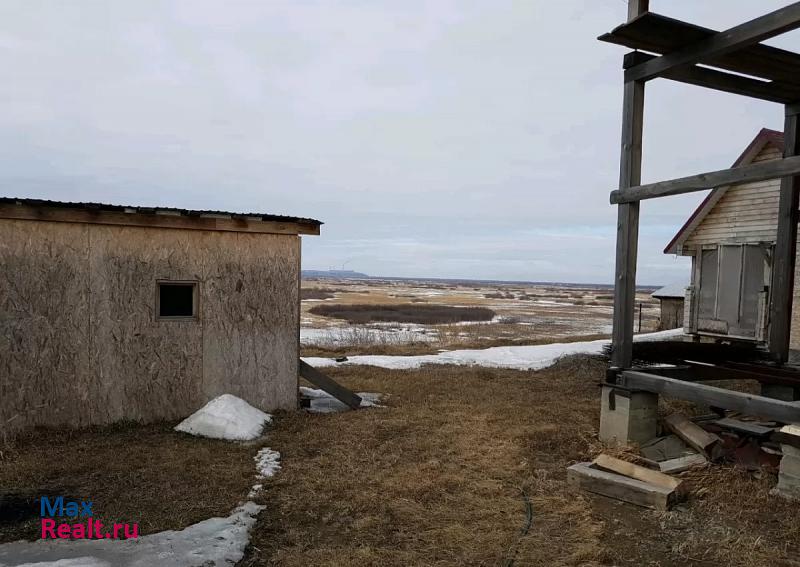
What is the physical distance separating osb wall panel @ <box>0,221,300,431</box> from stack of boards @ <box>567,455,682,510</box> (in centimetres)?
469

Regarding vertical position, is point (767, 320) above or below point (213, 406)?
above

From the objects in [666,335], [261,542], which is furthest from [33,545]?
[666,335]

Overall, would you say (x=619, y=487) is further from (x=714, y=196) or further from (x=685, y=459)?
(x=714, y=196)

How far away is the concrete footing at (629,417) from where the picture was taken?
262 inches

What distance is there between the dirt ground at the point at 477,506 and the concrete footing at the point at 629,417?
0.28 m

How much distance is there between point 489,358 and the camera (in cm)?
1587

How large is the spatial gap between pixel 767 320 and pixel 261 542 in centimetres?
1426

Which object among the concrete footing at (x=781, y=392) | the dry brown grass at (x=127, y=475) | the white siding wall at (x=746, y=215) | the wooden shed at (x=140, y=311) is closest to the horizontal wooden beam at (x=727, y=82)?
the concrete footing at (x=781, y=392)

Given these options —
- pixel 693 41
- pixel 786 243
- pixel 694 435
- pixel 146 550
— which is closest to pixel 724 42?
pixel 693 41

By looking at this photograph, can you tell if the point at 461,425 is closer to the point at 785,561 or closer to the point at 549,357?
the point at 785,561

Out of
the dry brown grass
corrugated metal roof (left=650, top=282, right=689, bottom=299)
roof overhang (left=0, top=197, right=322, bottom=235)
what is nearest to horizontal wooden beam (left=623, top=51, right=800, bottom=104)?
roof overhang (left=0, top=197, right=322, bottom=235)

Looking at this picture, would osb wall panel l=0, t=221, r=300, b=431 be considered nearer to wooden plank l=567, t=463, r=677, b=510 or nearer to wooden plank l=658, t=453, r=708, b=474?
wooden plank l=567, t=463, r=677, b=510

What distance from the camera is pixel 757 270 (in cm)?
1455

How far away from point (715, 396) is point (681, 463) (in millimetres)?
836
